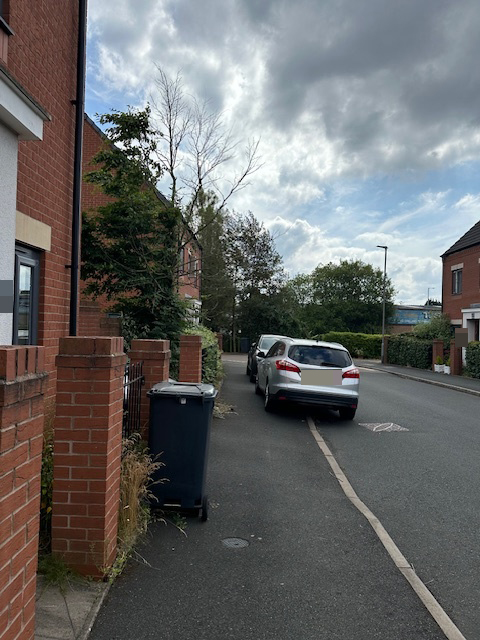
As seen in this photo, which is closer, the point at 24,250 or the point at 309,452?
the point at 24,250

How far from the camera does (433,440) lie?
28.2 feet

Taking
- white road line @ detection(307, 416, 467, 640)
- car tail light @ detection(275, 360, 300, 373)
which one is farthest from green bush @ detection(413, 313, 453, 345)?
white road line @ detection(307, 416, 467, 640)

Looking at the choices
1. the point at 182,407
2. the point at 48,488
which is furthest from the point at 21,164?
the point at 48,488

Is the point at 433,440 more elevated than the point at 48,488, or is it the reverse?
the point at 48,488

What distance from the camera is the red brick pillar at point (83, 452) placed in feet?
10.7

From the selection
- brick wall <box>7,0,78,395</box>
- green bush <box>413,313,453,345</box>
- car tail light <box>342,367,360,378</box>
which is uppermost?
brick wall <box>7,0,78,395</box>

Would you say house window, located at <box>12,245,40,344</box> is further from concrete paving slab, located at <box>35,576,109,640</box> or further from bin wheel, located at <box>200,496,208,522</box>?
concrete paving slab, located at <box>35,576,109,640</box>

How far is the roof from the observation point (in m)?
27.1

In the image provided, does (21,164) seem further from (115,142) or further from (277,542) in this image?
(115,142)

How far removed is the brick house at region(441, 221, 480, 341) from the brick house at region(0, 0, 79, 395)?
23.0m

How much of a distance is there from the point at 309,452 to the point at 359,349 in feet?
126

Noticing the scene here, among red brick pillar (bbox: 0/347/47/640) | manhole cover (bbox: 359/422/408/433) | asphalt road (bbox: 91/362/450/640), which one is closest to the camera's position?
red brick pillar (bbox: 0/347/47/640)

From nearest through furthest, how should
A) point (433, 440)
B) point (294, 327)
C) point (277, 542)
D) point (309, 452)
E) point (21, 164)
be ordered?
1. point (277, 542)
2. point (21, 164)
3. point (309, 452)
4. point (433, 440)
5. point (294, 327)

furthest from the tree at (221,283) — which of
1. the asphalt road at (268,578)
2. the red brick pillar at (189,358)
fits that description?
the asphalt road at (268,578)
